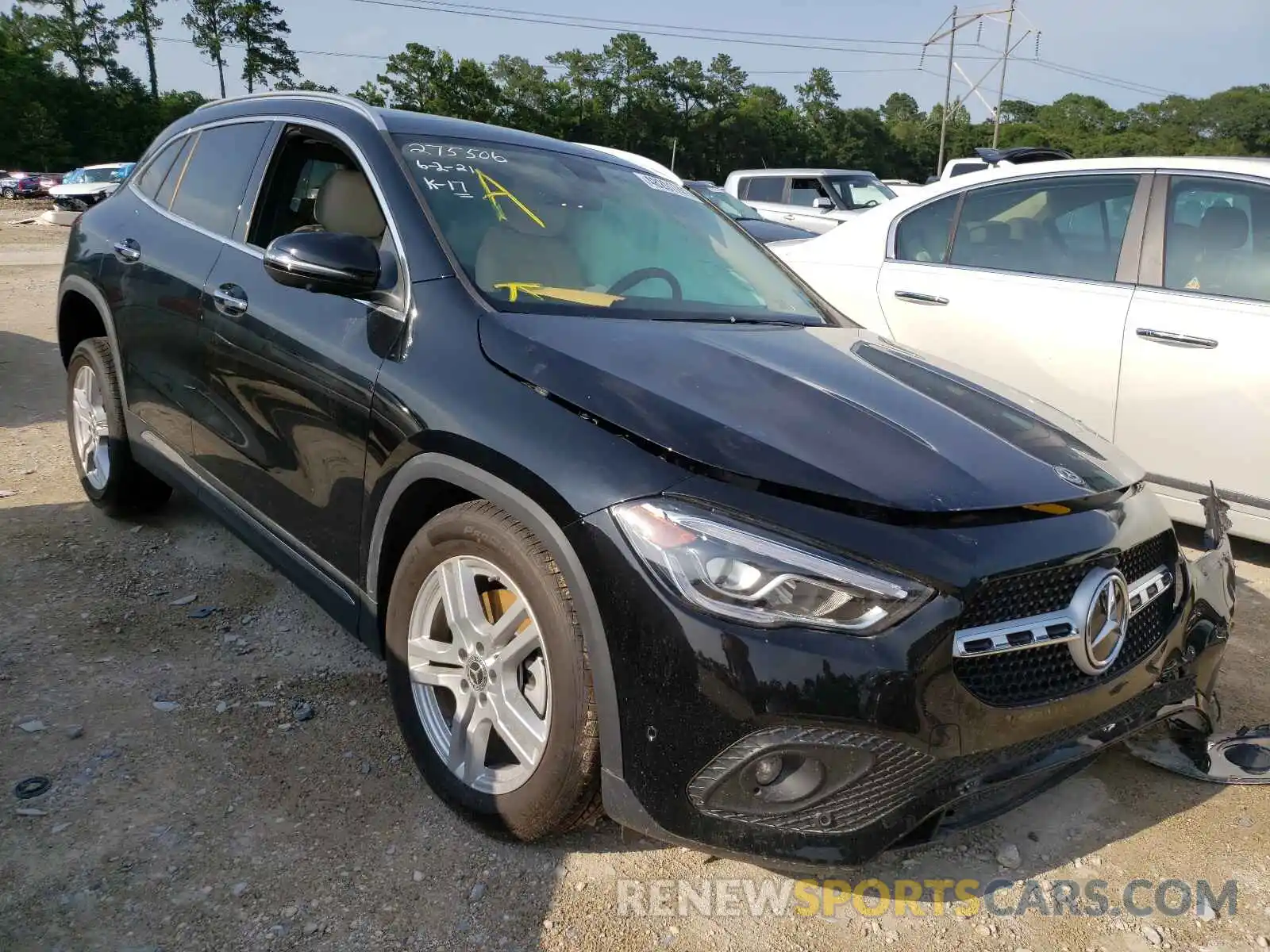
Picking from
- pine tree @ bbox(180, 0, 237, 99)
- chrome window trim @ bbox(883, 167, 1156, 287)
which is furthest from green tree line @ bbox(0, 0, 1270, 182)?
chrome window trim @ bbox(883, 167, 1156, 287)

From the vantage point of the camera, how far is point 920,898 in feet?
7.30

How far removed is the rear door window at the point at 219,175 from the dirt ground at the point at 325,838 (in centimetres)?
142

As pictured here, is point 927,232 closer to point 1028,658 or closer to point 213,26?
point 1028,658

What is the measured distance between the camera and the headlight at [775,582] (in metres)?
1.76

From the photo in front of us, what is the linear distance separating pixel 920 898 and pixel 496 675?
1.09 metres

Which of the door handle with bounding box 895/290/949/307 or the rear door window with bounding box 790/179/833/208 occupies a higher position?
the rear door window with bounding box 790/179/833/208

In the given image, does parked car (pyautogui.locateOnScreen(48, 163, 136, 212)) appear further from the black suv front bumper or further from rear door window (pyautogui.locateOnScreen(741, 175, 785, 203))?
the black suv front bumper

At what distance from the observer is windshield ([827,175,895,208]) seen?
15688mm

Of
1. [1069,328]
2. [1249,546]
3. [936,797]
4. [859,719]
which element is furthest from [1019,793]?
[1249,546]

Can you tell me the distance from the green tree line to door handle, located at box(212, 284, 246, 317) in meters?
34.9

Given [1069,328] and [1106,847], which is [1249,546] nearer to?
[1069,328]

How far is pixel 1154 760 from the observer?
2.73 m

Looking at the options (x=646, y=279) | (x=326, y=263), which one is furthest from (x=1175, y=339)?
(x=326, y=263)

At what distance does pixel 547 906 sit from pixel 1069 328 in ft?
11.3
